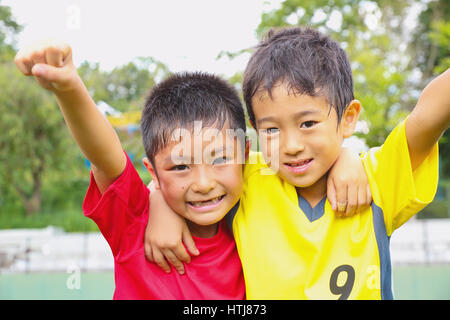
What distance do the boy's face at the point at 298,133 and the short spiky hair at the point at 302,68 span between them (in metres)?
0.03

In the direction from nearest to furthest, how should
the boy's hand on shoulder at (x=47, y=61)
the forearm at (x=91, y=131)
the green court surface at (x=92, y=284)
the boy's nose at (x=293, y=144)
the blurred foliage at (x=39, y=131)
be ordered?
the boy's hand on shoulder at (x=47, y=61) → the forearm at (x=91, y=131) → the boy's nose at (x=293, y=144) → the green court surface at (x=92, y=284) → the blurred foliage at (x=39, y=131)

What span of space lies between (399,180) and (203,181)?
50cm

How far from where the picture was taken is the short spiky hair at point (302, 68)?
4.12 feet

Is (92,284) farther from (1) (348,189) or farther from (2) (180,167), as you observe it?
(1) (348,189)

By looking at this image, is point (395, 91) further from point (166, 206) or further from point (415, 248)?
point (166, 206)

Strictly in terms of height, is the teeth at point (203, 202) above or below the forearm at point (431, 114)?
below

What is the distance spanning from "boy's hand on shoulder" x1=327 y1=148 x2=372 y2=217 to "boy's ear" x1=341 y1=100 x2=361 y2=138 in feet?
0.30

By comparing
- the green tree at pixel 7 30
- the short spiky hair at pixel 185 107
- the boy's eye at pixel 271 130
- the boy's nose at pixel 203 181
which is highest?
the green tree at pixel 7 30

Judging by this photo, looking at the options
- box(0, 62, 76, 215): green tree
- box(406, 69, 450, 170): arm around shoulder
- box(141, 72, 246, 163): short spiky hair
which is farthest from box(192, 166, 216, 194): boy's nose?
box(0, 62, 76, 215): green tree

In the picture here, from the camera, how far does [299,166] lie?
1248mm

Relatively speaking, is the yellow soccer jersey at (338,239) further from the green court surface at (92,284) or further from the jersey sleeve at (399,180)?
the green court surface at (92,284)

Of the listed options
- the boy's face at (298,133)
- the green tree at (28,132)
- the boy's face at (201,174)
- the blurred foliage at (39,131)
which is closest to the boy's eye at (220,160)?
the boy's face at (201,174)

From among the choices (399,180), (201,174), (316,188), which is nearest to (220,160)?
(201,174)

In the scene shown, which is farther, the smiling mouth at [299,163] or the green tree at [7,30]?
the green tree at [7,30]
